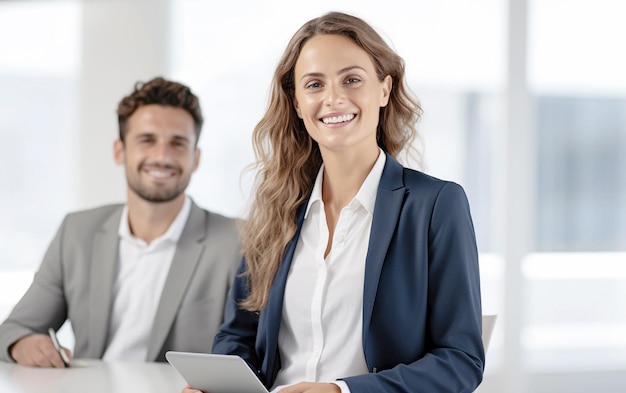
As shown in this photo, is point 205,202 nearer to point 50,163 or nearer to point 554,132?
point 50,163

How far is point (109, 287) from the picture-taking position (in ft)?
10.1

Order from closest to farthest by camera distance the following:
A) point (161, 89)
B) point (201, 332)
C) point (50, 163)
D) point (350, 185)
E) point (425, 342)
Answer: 1. point (425, 342)
2. point (350, 185)
3. point (201, 332)
4. point (161, 89)
5. point (50, 163)

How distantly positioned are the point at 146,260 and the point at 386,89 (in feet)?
4.53

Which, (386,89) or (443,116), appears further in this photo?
(443,116)

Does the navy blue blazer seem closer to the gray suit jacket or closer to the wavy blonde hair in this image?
the wavy blonde hair

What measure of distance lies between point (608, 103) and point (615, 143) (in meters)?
0.28

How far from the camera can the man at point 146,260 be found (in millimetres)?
3023

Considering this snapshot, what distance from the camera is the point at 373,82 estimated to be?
214 centimetres

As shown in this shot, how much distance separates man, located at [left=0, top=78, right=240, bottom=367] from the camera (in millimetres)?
3023

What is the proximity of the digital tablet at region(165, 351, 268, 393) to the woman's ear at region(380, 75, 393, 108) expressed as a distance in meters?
0.78

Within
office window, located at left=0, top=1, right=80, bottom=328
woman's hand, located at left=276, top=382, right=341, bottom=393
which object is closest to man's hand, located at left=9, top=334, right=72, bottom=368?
woman's hand, located at left=276, top=382, right=341, bottom=393

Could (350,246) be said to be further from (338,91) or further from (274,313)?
(338,91)

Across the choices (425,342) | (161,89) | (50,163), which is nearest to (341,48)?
(425,342)

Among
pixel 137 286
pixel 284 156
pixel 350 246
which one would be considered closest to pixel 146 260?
pixel 137 286
